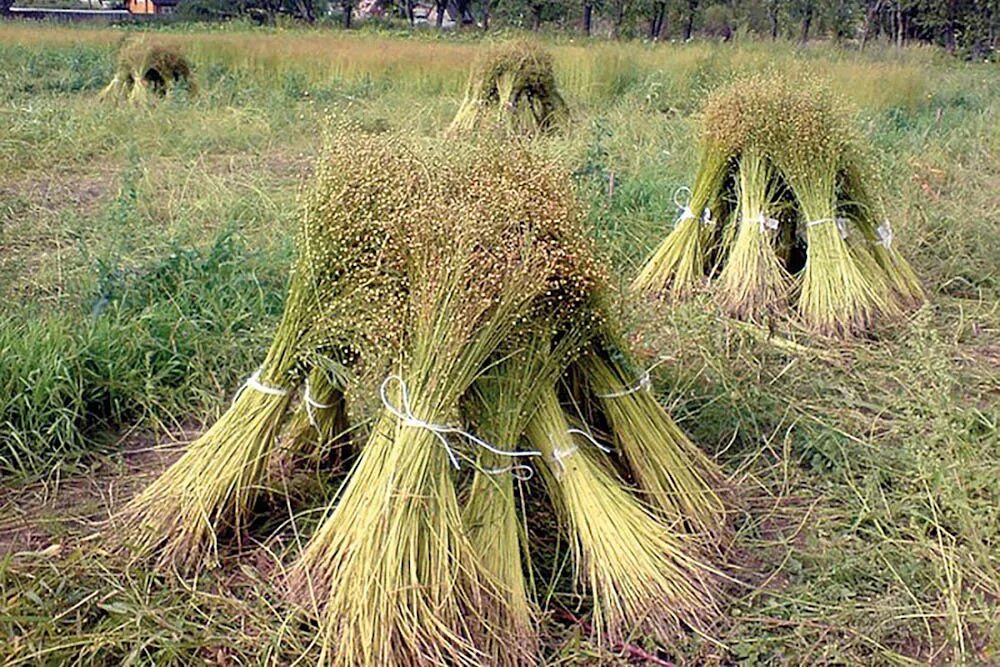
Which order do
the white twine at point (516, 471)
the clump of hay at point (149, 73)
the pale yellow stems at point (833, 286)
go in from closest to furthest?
the white twine at point (516, 471) < the pale yellow stems at point (833, 286) < the clump of hay at point (149, 73)

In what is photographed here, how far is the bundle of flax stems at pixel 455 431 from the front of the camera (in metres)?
1.83

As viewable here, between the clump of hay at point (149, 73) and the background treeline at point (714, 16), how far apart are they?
17.6m

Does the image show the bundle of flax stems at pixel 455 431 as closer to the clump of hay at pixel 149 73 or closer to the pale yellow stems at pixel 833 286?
the pale yellow stems at pixel 833 286

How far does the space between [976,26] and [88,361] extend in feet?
81.6

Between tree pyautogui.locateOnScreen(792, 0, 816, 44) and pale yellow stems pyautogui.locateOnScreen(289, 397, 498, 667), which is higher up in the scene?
tree pyautogui.locateOnScreen(792, 0, 816, 44)

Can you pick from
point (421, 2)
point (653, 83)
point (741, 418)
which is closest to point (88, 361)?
point (741, 418)

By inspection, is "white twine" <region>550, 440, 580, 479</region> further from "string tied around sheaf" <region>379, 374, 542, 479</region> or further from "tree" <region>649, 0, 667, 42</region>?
"tree" <region>649, 0, 667, 42</region>

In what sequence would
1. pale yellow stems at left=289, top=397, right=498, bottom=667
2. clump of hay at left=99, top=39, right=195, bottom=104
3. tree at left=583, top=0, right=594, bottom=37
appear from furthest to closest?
tree at left=583, top=0, right=594, bottom=37 → clump of hay at left=99, top=39, right=195, bottom=104 → pale yellow stems at left=289, top=397, right=498, bottom=667

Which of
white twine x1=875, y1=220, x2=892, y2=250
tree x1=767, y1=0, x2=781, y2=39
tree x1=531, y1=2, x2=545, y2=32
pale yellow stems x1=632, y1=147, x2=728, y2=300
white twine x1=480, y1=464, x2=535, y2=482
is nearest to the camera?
white twine x1=480, y1=464, x2=535, y2=482

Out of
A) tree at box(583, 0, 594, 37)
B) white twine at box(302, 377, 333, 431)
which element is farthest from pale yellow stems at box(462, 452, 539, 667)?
tree at box(583, 0, 594, 37)

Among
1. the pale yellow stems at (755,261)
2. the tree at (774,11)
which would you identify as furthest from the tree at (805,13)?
the pale yellow stems at (755,261)

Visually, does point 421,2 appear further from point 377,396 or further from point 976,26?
point 377,396

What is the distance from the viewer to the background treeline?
22.8 metres

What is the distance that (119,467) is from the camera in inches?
101
